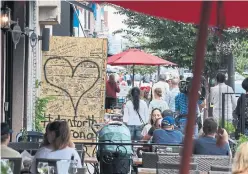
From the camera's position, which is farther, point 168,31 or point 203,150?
point 168,31

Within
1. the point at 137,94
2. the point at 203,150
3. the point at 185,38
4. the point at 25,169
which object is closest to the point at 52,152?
the point at 25,169

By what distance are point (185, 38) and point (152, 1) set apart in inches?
893

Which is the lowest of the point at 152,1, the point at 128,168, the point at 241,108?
the point at 128,168

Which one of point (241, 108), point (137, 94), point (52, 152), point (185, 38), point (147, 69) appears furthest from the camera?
point (147, 69)

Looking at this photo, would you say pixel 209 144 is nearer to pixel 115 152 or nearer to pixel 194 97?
pixel 115 152

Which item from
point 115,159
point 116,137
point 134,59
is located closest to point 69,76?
point 116,137

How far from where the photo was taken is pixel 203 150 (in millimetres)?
9492

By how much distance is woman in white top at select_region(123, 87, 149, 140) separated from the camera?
52.1 ft

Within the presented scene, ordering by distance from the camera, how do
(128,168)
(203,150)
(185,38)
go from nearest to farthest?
(203,150) → (128,168) → (185,38)

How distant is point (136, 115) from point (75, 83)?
215cm

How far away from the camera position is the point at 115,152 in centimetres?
1144

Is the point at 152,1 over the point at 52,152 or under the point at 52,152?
over

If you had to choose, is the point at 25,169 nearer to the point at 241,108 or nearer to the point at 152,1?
the point at 152,1

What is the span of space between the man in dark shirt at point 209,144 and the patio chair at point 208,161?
16.9 inches
